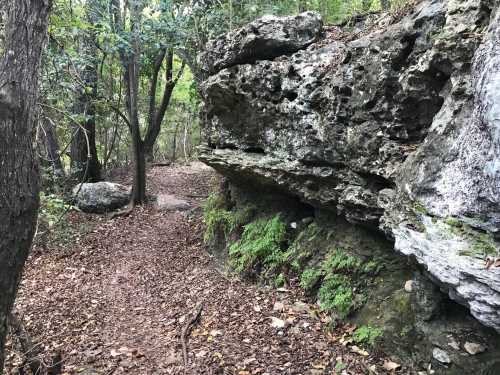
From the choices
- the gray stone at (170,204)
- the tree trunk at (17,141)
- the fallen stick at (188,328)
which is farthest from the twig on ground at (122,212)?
the tree trunk at (17,141)

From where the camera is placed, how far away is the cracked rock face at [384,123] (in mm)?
3436

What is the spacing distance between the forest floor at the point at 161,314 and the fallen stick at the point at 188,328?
6cm

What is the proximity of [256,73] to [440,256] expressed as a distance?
4.86 m

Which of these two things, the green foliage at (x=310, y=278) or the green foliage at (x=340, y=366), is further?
the green foliage at (x=310, y=278)

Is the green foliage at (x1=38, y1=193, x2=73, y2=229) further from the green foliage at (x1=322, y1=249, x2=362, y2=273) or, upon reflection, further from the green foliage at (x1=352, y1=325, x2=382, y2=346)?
the green foliage at (x1=352, y1=325, x2=382, y2=346)

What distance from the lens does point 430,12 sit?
4656mm

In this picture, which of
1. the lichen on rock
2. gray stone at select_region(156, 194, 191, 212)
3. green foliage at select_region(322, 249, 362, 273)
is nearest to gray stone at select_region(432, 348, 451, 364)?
the lichen on rock

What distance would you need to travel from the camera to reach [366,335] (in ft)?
16.0

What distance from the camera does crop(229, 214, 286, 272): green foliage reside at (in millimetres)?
7059

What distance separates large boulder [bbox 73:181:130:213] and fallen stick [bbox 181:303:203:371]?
7071 millimetres

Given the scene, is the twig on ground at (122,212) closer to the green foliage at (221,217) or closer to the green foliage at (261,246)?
the green foliage at (221,217)

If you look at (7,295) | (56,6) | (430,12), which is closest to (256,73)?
(430,12)

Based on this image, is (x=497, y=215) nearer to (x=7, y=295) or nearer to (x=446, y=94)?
(x=446, y=94)

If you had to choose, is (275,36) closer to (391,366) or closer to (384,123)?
(384,123)
